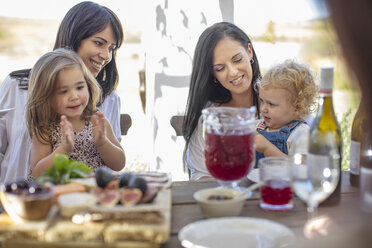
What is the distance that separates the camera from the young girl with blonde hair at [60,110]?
2.00 metres

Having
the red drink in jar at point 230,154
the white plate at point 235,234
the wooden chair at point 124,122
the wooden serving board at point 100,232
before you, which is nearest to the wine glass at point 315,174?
the white plate at point 235,234

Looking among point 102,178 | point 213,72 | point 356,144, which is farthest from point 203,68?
point 102,178

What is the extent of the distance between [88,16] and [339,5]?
197 cm

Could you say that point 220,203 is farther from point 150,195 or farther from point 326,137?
point 326,137

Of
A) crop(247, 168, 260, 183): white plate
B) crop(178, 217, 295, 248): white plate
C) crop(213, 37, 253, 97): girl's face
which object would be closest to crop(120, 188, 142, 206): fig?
crop(178, 217, 295, 248): white plate

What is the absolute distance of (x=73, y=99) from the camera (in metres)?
1.99

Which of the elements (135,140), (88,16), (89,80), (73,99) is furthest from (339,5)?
(135,140)

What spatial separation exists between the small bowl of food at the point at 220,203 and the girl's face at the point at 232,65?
42.8 inches

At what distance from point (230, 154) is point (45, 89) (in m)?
1.11

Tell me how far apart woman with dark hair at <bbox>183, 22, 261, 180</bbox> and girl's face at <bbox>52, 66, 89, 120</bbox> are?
585 mm

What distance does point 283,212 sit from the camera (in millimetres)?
1265

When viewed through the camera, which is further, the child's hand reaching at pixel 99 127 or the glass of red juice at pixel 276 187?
the child's hand reaching at pixel 99 127

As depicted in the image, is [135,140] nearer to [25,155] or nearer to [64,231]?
[25,155]

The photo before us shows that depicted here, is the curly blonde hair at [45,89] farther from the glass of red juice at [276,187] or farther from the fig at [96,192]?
the glass of red juice at [276,187]
